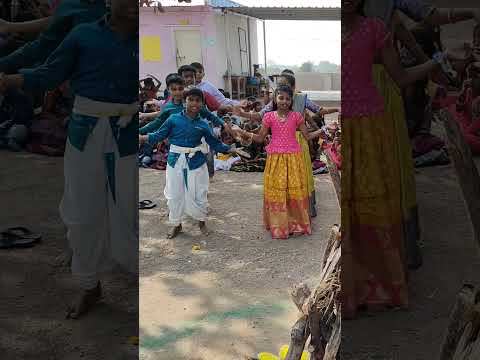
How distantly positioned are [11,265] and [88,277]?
174 millimetres

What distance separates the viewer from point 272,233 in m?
3.92

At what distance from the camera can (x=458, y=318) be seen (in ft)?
3.86

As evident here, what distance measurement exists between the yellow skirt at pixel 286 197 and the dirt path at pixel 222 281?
0.38 ft

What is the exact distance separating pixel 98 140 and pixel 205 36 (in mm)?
2624

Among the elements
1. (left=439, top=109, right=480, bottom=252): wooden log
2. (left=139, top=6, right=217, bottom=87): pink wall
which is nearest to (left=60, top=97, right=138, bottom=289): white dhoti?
(left=439, top=109, right=480, bottom=252): wooden log

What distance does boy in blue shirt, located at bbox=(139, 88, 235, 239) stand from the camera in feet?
11.2

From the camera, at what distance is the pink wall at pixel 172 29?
2.43 m

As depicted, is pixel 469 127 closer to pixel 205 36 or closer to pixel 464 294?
pixel 464 294

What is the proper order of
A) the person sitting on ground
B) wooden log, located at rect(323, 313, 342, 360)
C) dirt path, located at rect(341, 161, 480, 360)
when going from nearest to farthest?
dirt path, located at rect(341, 161, 480, 360) → wooden log, located at rect(323, 313, 342, 360) → the person sitting on ground

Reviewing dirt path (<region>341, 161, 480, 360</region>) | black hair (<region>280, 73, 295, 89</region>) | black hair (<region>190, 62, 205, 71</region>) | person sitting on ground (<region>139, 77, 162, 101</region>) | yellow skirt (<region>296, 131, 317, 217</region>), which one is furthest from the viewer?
yellow skirt (<region>296, 131, 317, 217</region>)

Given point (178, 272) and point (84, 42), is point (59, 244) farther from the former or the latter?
point (178, 272)

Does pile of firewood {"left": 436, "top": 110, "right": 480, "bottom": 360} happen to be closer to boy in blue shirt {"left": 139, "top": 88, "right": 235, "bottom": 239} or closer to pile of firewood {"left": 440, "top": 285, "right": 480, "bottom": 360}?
pile of firewood {"left": 440, "top": 285, "right": 480, "bottom": 360}

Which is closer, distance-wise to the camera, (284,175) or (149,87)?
(149,87)

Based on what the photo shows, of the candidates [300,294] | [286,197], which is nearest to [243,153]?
[286,197]
